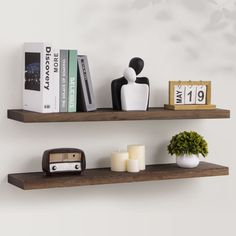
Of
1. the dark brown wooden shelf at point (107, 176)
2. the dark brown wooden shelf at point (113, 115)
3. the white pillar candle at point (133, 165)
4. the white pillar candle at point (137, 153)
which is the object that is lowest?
the dark brown wooden shelf at point (107, 176)

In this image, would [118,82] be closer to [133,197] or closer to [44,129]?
[44,129]

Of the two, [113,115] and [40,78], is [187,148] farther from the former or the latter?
[40,78]

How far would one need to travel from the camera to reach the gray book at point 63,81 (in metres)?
1.96

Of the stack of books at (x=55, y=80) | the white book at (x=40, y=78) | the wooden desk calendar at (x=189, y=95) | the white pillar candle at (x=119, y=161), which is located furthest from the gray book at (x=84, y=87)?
the wooden desk calendar at (x=189, y=95)

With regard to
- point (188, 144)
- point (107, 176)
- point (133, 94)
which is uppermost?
point (133, 94)

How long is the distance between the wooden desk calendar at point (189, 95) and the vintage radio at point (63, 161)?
0.40 meters

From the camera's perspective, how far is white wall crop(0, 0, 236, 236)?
2.06m

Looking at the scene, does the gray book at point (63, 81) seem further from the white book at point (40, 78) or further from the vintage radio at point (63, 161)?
the vintage radio at point (63, 161)

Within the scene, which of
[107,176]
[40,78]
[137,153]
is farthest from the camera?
[137,153]

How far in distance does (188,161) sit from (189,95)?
0.24m

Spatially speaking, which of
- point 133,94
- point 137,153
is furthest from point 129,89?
point 137,153

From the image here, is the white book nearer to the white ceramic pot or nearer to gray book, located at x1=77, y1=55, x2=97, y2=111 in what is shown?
gray book, located at x1=77, y1=55, x2=97, y2=111

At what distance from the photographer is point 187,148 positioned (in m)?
2.21

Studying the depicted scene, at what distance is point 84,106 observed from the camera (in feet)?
6.62
